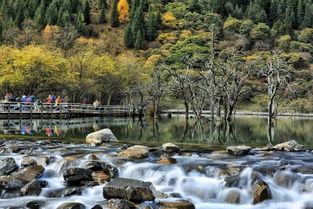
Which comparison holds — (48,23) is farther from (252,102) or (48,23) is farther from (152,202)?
(152,202)

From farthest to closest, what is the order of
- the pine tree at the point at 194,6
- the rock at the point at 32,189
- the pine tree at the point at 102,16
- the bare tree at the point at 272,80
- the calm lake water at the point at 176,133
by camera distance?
the pine tree at the point at 194,6 < the pine tree at the point at 102,16 < the bare tree at the point at 272,80 < the calm lake water at the point at 176,133 < the rock at the point at 32,189

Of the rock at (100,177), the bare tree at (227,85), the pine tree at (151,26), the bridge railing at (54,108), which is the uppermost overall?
the pine tree at (151,26)

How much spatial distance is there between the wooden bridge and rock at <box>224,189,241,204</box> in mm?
27965

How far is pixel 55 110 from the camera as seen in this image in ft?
125

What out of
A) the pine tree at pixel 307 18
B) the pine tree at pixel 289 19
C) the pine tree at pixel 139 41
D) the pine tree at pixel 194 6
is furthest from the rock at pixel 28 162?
the pine tree at pixel 194 6

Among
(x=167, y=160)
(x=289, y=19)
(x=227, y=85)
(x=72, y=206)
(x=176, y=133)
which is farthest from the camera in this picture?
(x=289, y=19)

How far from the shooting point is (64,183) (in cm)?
1040

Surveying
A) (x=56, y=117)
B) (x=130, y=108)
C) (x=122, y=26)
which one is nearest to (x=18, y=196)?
(x=56, y=117)

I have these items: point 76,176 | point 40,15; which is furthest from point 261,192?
point 40,15

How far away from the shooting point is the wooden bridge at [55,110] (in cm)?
3309

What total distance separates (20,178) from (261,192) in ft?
22.1

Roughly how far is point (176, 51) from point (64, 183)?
74.9 meters

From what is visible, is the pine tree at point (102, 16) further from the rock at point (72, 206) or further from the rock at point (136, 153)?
the rock at point (72, 206)

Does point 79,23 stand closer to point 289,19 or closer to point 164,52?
point 164,52
